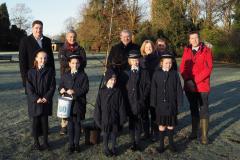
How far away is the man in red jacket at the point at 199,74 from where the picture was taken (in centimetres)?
704

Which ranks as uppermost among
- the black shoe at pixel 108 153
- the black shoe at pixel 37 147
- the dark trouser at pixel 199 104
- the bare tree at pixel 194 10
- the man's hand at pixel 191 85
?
the bare tree at pixel 194 10

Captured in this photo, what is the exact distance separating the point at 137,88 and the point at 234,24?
125ft

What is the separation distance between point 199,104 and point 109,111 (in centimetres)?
212

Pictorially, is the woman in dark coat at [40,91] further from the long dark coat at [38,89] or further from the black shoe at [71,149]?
the black shoe at [71,149]

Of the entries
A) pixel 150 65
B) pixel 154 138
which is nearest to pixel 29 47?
pixel 150 65

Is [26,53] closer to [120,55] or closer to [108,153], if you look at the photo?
[120,55]

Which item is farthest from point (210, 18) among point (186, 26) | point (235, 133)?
point (235, 133)

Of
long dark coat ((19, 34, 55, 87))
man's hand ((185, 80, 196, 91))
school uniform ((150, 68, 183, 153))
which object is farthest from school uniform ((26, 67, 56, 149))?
man's hand ((185, 80, 196, 91))

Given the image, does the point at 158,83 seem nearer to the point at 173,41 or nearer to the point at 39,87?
the point at 39,87

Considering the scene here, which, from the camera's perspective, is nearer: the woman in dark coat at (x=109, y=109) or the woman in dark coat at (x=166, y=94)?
the woman in dark coat at (x=109, y=109)

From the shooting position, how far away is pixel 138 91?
645cm

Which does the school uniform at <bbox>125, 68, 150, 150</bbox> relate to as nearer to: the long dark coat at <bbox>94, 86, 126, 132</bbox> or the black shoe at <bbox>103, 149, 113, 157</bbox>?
the long dark coat at <bbox>94, 86, 126, 132</bbox>

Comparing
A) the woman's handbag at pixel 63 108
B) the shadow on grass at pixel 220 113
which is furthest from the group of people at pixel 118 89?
the shadow on grass at pixel 220 113

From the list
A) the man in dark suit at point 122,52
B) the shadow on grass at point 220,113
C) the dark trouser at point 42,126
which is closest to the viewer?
the dark trouser at point 42,126
